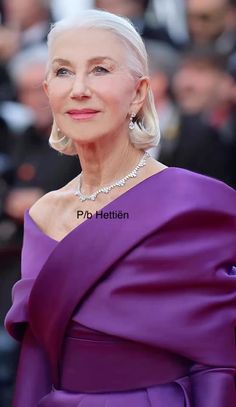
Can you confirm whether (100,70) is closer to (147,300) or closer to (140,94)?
(140,94)

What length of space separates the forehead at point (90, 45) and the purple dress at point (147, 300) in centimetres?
36

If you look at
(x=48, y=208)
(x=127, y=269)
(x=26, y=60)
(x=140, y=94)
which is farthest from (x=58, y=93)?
(x=26, y=60)

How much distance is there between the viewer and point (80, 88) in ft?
9.39

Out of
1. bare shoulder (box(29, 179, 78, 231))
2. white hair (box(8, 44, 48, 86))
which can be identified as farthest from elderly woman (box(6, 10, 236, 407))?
white hair (box(8, 44, 48, 86))

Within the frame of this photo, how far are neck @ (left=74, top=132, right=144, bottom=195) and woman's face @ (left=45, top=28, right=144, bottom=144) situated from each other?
5 cm

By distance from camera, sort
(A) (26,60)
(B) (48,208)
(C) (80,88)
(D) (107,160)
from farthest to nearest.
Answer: (A) (26,60)
(B) (48,208)
(D) (107,160)
(C) (80,88)

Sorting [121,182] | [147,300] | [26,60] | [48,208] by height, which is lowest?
[26,60]

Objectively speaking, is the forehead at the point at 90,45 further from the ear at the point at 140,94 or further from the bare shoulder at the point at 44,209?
the bare shoulder at the point at 44,209

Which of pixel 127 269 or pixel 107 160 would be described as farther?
pixel 107 160

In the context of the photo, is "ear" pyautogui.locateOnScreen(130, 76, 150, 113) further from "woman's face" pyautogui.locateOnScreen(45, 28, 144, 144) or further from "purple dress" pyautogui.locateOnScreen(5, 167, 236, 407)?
"purple dress" pyautogui.locateOnScreen(5, 167, 236, 407)

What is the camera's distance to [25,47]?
18.6 feet

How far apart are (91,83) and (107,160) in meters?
0.23

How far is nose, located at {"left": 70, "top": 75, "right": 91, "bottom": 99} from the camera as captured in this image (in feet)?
9.39

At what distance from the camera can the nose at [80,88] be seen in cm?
286
